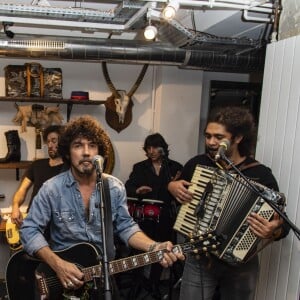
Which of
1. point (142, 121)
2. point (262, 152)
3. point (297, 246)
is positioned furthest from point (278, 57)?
point (142, 121)

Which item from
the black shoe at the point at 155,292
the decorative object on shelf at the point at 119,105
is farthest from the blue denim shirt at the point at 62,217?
Result: the decorative object on shelf at the point at 119,105

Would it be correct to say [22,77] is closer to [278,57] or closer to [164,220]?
[164,220]

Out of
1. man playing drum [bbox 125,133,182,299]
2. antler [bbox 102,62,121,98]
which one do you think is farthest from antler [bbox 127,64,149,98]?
man playing drum [bbox 125,133,182,299]

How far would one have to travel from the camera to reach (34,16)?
3.12 metres

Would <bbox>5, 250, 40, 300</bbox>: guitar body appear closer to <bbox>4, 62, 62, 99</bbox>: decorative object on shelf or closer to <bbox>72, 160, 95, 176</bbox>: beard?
<bbox>72, 160, 95, 176</bbox>: beard

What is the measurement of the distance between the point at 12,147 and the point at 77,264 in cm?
218

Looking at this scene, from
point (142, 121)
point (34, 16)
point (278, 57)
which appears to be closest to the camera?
point (278, 57)

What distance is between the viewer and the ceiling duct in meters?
3.54

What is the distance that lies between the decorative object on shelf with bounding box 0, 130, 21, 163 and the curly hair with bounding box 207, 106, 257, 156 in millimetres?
2313

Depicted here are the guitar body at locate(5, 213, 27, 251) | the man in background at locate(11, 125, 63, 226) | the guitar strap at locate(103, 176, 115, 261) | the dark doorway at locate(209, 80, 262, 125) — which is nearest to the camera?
the guitar strap at locate(103, 176, 115, 261)

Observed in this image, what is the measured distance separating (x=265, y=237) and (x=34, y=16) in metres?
2.36

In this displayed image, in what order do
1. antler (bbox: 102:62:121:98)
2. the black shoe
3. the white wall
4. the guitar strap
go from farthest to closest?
antler (bbox: 102:62:121:98) → the black shoe → the white wall → the guitar strap

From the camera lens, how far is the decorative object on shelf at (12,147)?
393 centimetres

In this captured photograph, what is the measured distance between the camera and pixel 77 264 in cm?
209
